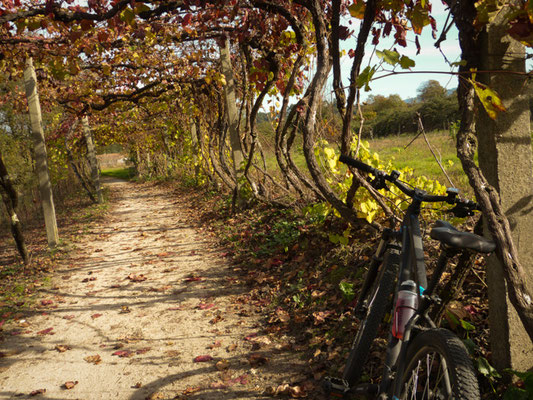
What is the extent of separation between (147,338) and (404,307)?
2.88 m

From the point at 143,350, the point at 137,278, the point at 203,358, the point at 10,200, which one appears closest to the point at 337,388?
the point at 203,358

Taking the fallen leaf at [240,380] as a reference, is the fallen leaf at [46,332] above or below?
above

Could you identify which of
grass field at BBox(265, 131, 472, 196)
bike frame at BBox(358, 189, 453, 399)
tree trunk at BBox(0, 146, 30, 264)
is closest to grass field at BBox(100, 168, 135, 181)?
grass field at BBox(265, 131, 472, 196)

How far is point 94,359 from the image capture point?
351 centimetres

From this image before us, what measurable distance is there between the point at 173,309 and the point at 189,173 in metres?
12.9

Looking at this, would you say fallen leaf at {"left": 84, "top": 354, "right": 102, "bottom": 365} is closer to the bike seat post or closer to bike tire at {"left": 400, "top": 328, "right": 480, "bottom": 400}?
bike tire at {"left": 400, "top": 328, "right": 480, "bottom": 400}

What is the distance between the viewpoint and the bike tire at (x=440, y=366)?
4.23ft

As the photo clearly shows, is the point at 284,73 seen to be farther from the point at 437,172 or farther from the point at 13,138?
the point at 13,138

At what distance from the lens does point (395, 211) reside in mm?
4098

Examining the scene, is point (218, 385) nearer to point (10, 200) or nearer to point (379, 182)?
point (379, 182)

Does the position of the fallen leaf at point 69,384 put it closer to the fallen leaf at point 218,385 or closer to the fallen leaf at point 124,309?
the fallen leaf at point 218,385

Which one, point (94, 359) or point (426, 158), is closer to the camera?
point (94, 359)

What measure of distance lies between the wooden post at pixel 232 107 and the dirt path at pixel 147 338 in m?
2.95

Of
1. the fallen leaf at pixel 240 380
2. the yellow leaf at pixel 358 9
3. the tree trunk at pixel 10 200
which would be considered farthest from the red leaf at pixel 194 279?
the yellow leaf at pixel 358 9
